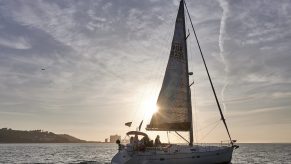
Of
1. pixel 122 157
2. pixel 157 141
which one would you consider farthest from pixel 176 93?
pixel 122 157

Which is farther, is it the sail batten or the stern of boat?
the sail batten

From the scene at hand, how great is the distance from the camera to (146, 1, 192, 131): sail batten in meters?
37.6

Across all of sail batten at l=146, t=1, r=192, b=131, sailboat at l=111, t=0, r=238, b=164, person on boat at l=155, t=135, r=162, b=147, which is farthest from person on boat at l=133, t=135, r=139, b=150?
sail batten at l=146, t=1, r=192, b=131

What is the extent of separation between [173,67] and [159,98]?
3.64 m

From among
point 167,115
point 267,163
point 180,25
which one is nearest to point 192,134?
point 167,115

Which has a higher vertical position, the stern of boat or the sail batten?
the sail batten

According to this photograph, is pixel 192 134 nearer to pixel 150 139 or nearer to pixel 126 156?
pixel 150 139

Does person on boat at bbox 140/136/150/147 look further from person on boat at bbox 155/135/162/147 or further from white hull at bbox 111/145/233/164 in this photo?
person on boat at bbox 155/135/162/147

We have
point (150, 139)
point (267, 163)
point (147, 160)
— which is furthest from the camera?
point (267, 163)

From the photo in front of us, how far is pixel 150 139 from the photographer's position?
3525cm

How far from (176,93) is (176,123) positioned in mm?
3161

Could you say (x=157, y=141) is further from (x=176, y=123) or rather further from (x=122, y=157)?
(x=122, y=157)

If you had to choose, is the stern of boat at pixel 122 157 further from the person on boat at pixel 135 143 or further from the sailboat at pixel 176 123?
the person on boat at pixel 135 143

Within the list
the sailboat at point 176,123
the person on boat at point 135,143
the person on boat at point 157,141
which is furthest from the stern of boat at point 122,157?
the person on boat at point 157,141
